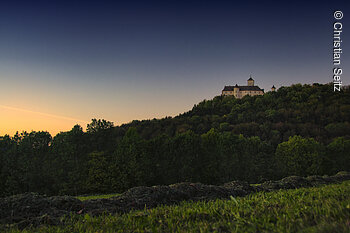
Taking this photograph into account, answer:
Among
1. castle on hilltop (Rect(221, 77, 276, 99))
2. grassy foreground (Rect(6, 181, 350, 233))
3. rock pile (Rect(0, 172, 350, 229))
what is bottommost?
rock pile (Rect(0, 172, 350, 229))

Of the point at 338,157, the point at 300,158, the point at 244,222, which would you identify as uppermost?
the point at 244,222

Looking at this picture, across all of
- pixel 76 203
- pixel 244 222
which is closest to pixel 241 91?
pixel 76 203

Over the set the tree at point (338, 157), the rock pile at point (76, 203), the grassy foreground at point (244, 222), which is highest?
the grassy foreground at point (244, 222)

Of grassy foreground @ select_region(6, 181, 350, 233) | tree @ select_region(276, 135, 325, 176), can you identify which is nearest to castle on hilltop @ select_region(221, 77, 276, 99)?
tree @ select_region(276, 135, 325, 176)

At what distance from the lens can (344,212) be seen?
3.82 m

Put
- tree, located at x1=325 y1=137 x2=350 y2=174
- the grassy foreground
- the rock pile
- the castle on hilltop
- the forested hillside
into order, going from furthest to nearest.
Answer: the castle on hilltop
tree, located at x1=325 y1=137 x2=350 y2=174
the forested hillside
the rock pile
the grassy foreground

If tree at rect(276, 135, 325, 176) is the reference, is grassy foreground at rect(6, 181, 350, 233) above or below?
above

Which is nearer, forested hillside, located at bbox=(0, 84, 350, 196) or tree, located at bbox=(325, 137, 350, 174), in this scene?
forested hillside, located at bbox=(0, 84, 350, 196)

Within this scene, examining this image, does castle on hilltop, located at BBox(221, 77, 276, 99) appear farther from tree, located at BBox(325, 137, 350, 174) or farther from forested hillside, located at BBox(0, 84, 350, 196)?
forested hillside, located at BBox(0, 84, 350, 196)

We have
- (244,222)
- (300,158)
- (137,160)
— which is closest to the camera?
(244,222)

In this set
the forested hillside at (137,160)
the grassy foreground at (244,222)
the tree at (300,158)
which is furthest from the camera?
the tree at (300,158)

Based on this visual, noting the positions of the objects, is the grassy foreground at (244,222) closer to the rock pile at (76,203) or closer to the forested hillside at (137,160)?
the rock pile at (76,203)

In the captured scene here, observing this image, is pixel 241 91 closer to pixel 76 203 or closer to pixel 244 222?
pixel 76 203

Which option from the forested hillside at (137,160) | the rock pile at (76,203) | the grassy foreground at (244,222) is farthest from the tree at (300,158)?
the grassy foreground at (244,222)
